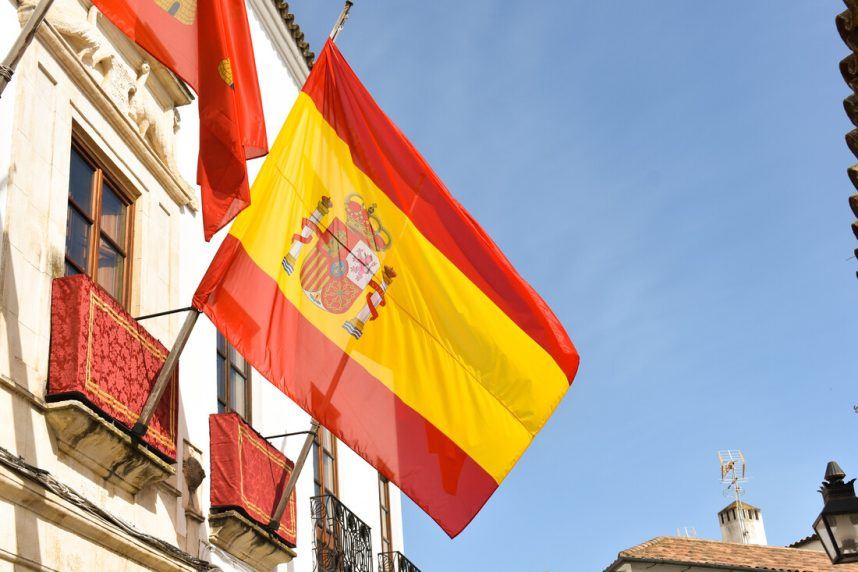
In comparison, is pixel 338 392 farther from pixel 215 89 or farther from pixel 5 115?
pixel 5 115

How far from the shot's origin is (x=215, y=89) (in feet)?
23.6

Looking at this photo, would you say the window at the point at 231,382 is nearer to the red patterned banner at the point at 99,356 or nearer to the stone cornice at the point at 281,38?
the red patterned banner at the point at 99,356

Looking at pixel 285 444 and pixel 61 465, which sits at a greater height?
pixel 285 444

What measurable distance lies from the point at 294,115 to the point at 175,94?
229 centimetres

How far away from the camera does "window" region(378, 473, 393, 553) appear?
46.3 ft

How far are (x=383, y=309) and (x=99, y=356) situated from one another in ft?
7.19

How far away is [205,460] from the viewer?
8945mm

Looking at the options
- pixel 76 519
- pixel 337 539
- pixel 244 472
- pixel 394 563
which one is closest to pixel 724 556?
pixel 394 563

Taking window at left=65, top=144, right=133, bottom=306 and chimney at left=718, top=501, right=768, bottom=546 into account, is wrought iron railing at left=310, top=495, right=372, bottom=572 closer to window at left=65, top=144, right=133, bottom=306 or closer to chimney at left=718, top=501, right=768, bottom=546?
window at left=65, top=144, right=133, bottom=306

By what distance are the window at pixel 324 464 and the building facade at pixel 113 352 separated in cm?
60

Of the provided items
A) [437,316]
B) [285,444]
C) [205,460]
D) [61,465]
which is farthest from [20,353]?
[285,444]

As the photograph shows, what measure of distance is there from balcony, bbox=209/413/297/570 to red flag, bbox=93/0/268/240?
2753 mm

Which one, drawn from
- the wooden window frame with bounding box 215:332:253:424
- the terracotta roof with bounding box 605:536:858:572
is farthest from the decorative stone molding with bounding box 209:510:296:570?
the terracotta roof with bounding box 605:536:858:572

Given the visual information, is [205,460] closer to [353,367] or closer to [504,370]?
[353,367]
